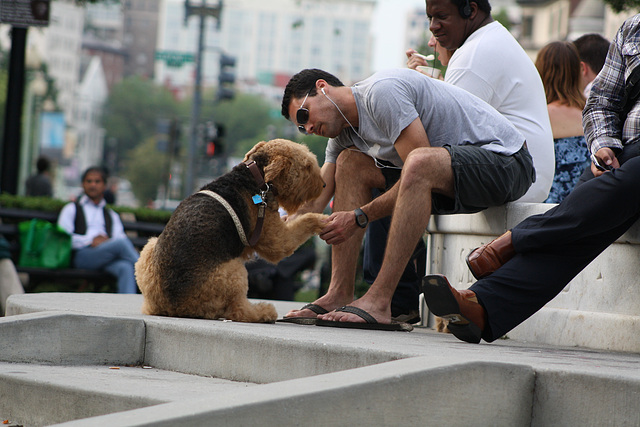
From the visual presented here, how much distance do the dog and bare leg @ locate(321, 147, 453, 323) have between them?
22.7 inches

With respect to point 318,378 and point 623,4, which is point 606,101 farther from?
point 623,4

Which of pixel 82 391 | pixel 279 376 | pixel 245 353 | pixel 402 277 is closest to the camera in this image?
pixel 82 391

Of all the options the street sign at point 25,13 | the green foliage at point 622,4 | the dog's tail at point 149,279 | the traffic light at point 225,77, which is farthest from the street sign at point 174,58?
the dog's tail at point 149,279

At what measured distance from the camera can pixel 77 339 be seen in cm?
401

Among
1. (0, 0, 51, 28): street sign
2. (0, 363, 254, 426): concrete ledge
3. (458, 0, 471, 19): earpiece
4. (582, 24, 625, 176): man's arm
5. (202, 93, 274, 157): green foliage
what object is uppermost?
(202, 93, 274, 157): green foliage

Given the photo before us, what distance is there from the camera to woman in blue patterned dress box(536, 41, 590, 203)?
6297mm

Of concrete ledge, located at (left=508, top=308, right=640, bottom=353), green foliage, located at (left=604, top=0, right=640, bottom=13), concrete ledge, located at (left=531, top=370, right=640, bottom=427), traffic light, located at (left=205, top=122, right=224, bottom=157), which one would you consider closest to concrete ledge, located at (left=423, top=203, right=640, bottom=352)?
concrete ledge, located at (left=508, top=308, right=640, bottom=353)

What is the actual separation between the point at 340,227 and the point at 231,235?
597 mm

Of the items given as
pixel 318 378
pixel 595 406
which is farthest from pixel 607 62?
pixel 318 378

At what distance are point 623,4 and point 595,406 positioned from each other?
25.1ft

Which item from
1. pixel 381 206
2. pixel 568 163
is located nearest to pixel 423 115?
pixel 381 206

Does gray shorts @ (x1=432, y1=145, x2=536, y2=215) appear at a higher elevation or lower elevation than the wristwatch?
higher

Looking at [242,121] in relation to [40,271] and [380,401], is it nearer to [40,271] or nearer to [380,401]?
[40,271]

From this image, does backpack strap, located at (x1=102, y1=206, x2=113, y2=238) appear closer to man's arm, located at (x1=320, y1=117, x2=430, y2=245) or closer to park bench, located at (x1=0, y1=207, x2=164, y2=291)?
park bench, located at (x1=0, y1=207, x2=164, y2=291)
